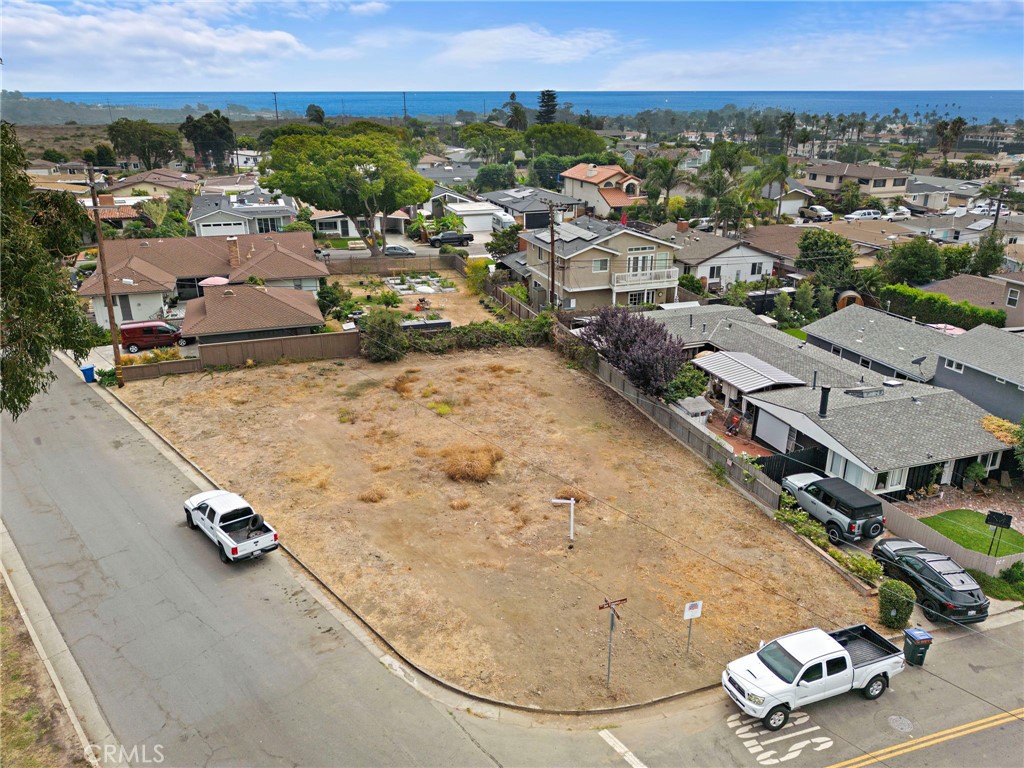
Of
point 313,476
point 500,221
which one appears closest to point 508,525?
point 313,476

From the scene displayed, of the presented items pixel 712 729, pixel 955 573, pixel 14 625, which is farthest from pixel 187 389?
pixel 955 573

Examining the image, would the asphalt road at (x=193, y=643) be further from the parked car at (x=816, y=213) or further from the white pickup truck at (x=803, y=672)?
A: the parked car at (x=816, y=213)

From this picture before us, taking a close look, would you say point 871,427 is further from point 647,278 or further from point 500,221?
point 500,221

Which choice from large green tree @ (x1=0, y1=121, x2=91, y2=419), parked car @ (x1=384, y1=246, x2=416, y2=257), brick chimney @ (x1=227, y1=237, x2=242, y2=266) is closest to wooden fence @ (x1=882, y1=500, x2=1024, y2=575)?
large green tree @ (x1=0, y1=121, x2=91, y2=419)

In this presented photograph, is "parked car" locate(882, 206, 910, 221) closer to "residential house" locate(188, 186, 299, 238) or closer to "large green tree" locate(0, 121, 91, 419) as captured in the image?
"residential house" locate(188, 186, 299, 238)

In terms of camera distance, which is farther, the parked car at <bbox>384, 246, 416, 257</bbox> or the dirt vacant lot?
the parked car at <bbox>384, 246, 416, 257</bbox>

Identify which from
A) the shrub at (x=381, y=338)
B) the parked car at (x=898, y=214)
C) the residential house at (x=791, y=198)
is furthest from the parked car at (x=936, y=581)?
the residential house at (x=791, y=198)

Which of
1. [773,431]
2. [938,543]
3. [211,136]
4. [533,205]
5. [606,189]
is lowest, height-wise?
[938,543]
